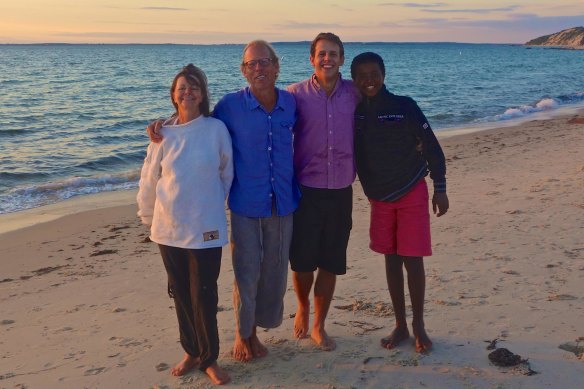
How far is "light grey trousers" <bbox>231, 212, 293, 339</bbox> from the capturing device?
3904mm

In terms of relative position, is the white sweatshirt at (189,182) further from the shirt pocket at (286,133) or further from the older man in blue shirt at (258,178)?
the shirt pocket at (286,133)

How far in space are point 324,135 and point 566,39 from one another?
539 feet

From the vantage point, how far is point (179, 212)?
360 cm

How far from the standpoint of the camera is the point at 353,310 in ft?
16.0

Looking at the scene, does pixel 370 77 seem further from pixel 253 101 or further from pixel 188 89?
Answer: pixel 188 89

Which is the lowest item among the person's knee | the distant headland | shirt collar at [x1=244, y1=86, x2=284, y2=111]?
the person's knee

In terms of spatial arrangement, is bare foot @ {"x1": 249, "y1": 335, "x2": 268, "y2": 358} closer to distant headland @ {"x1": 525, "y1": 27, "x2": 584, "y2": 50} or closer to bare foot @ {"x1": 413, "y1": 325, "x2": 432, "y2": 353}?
bare foot @ {"x1": 413, "y1": 325, "x2": 432, "y2": 353}

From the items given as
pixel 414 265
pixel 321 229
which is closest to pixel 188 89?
pixel 321 229

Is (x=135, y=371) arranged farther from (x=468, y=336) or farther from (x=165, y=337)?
(x=468, y=336)

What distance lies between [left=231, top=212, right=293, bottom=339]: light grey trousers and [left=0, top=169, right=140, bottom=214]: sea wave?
7365 millimetres

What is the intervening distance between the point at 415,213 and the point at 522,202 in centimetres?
484

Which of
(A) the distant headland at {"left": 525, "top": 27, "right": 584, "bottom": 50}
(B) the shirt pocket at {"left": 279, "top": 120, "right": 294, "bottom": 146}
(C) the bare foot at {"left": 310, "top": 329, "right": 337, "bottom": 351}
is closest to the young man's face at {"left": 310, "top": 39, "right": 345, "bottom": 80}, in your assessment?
(B) the shirt pocket at {"left": 279, "top": 120, "right": 294, "bottom": 146}

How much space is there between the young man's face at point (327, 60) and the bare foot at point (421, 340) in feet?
5.79

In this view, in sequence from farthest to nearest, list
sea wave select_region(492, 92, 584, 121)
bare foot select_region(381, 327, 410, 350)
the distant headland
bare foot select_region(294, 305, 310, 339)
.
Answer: the distant headland → sea wave select_region(492, 92, 584, 121) → bare foot select_region(294, 305, 310, 339) → bare foot select_region(381, 327, 410, 350)
